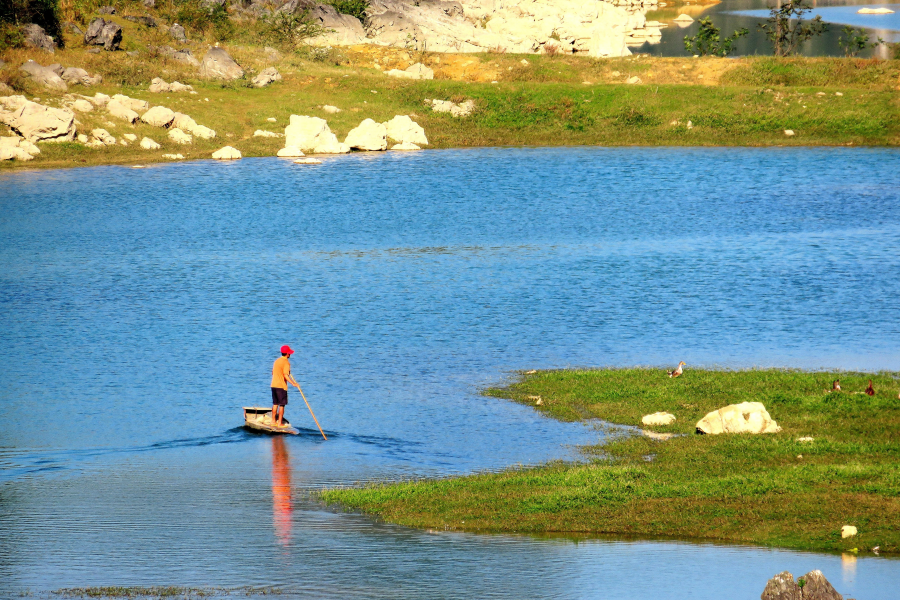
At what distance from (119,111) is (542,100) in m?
32.3

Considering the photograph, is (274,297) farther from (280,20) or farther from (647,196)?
(280,20)

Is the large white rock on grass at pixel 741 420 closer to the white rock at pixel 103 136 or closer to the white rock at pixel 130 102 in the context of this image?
the white rock at pixel 103 136

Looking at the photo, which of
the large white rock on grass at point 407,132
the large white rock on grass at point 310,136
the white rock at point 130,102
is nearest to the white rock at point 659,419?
the large white rock on grass at point 310,136

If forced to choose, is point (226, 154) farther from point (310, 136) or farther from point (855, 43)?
point (855, 43)

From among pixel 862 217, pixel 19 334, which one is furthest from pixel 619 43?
pixel 19 334

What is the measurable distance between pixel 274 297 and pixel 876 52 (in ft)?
333

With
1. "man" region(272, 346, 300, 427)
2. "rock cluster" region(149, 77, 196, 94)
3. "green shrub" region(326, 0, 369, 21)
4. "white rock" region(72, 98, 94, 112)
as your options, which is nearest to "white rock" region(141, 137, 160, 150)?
"white rock" region(72, 98, 94, 112)

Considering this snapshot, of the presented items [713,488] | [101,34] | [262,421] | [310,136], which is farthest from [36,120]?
[713,488]

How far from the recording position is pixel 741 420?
23656mm

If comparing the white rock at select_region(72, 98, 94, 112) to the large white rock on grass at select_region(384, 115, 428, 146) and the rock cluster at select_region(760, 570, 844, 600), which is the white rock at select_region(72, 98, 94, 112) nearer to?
the large white rock on grass at select_region(384, 115, 428, 146)

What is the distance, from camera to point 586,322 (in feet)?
119

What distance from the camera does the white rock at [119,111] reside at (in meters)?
73.2

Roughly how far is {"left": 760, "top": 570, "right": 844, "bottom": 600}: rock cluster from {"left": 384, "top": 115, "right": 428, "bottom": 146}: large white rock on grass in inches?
2621

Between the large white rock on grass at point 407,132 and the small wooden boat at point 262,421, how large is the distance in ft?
179
